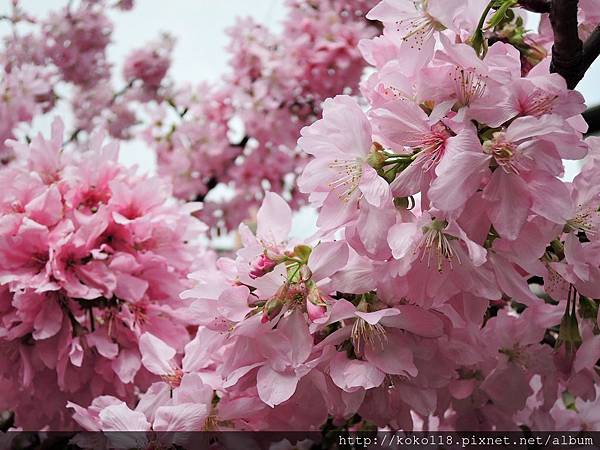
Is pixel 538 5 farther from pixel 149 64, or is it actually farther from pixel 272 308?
pixel 149 64

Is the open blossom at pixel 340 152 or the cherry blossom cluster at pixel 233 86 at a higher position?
the open blossom at pixel 340 152

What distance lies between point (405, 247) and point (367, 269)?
6cm

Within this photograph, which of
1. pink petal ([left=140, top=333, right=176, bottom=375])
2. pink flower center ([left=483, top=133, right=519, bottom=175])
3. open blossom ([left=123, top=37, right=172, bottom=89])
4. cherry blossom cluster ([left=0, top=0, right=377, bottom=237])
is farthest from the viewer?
open blossom ([left=123, top=37, right=172, bottom=89])

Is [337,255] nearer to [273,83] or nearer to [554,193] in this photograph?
[554,193]

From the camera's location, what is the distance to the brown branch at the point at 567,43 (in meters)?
0.43

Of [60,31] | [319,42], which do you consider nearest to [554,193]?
[319,42]

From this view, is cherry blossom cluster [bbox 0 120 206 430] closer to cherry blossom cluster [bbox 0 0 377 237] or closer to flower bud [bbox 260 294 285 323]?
flower bud [bbox 260 294 285 323]

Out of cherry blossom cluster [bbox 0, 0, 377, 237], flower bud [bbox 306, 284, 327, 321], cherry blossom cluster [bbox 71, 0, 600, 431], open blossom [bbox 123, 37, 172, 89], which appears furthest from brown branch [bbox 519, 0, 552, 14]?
open blossom [bbox 123, 37, 172, 89]

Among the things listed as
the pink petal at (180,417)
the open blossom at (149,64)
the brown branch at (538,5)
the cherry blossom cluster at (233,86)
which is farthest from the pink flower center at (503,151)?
the open blossom at (149,64)

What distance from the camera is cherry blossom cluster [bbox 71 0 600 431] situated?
16.8 inches

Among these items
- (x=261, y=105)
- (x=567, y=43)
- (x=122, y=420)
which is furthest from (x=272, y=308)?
(x=261, y=105)

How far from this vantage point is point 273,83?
1431 mm

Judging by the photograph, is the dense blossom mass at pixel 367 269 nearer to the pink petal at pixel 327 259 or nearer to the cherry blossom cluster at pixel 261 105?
the pink petal at pixel 327 259

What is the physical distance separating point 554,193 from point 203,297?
0.26 meters
